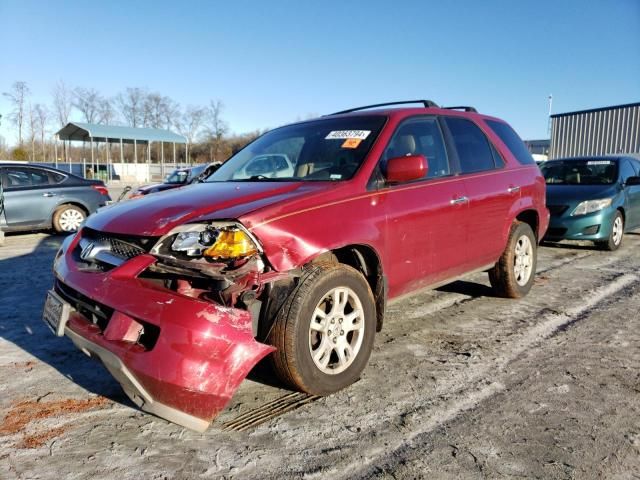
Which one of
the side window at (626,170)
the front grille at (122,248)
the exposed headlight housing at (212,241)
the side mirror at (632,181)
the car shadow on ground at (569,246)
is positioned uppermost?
the side window at (626,170)

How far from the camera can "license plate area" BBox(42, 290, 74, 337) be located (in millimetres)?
2721

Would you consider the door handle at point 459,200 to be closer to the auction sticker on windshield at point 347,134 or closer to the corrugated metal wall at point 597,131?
the auction sticker on windshield at point 347,134

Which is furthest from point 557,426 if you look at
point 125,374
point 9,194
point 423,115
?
point 9,194

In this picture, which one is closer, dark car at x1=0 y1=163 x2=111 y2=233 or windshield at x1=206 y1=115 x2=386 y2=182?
windshield at x1=206 y1=115 x2=386 y2=182

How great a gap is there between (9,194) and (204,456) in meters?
8.55

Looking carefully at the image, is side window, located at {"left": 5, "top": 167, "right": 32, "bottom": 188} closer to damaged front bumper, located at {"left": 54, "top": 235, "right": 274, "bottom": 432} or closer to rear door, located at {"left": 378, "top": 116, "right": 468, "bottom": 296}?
damaged front bumper, located at {"left": 54, "top": 235, "right": 274, "bottom": 432}

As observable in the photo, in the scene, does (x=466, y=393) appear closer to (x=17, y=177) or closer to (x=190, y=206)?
(x=190, y=206)

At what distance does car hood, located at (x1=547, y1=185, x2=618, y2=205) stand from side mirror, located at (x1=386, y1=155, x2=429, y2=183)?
5.69 m

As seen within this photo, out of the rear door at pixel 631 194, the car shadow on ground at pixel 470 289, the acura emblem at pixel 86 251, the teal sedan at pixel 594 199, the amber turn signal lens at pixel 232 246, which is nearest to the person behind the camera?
the amber turn signal lens at pixel 232 246

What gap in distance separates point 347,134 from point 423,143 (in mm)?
644

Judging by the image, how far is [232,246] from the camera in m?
2.56

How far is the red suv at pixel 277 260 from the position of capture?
237cm

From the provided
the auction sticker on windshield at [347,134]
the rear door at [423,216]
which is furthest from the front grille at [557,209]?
the auction sticker on windshield at [347,134]

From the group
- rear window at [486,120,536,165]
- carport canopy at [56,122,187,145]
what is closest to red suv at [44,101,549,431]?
rear window at [486,120,536,165]
